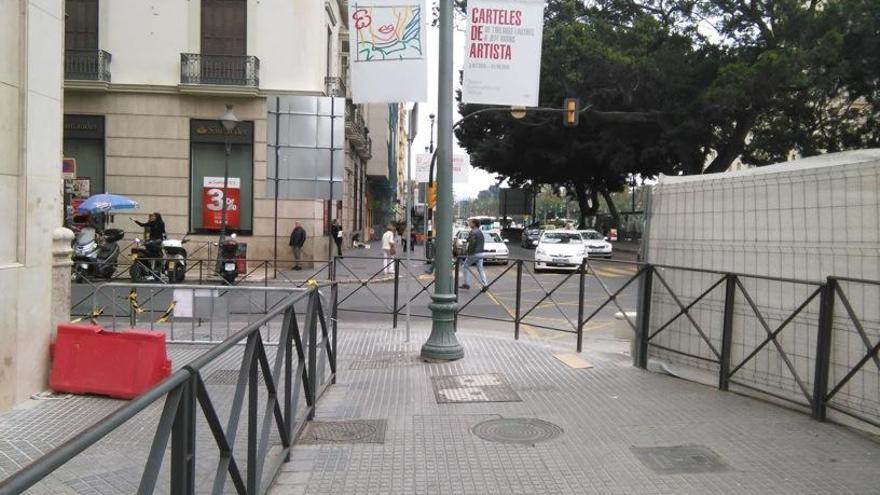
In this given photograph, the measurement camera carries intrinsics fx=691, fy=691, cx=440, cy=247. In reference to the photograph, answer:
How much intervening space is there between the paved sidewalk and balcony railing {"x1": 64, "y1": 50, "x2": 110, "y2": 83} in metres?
18.6

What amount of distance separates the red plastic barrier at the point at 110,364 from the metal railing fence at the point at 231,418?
1.78 meters

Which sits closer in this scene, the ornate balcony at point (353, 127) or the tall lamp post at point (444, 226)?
the tall lamp post at point (444, 226)

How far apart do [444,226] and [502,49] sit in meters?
2.14

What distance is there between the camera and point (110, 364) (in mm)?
6840

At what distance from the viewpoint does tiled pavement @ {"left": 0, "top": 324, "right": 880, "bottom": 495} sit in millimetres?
4449

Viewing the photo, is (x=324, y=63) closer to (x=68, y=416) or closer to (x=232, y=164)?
(x=232, y=164)

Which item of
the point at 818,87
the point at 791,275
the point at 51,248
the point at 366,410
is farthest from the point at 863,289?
the point at 818,87

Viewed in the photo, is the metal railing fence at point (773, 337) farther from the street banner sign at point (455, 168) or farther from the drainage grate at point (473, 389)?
the street banner sign at point (455, 168)

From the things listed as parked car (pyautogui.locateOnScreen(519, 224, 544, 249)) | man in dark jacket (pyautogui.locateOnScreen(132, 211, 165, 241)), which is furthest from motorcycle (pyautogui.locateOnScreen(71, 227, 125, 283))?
parked car (pyautogui.locateOnScreen(519, 224, 544, 249))

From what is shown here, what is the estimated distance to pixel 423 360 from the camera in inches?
326

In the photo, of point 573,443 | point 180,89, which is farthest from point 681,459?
point 180,89

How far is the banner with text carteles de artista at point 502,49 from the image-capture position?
25.8ft

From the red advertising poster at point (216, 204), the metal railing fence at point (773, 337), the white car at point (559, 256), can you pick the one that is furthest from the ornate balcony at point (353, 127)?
the metal railing fence at point (773, 337)

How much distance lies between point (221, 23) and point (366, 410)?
772 inches
